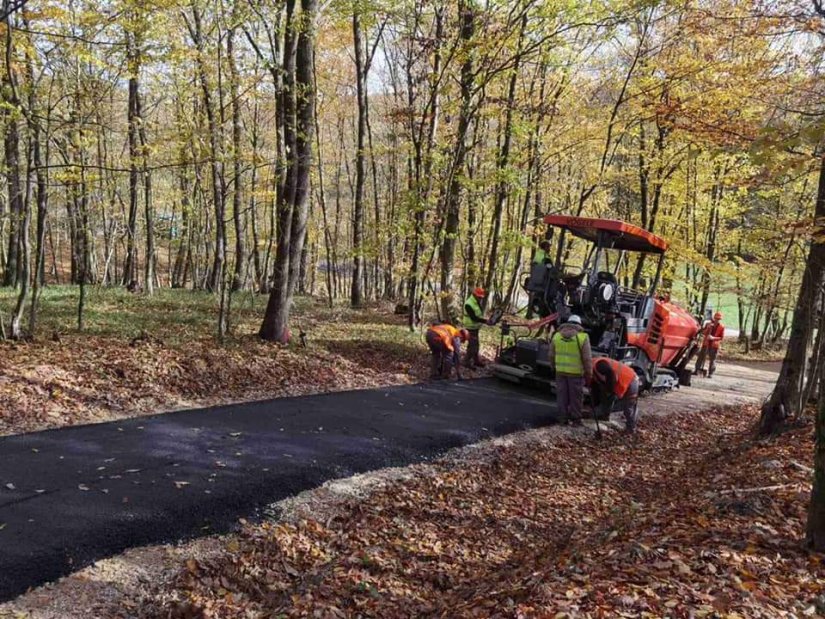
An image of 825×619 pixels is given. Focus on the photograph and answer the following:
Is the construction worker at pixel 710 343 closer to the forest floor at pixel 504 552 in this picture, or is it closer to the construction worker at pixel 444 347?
the construction worker at pixel 444 347

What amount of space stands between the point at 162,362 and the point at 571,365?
6858mm

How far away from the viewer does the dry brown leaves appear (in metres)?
3.61

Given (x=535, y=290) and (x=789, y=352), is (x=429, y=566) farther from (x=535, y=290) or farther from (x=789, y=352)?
(x=535, y=290)

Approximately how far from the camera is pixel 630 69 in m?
16.4

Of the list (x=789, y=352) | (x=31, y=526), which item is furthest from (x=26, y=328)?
(x=789, y=352)

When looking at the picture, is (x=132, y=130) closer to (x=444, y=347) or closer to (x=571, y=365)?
(x=444, y=347)

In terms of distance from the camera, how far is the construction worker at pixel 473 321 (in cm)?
1183

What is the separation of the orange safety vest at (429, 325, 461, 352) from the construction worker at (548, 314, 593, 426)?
8.01 feet

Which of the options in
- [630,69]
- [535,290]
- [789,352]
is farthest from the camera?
[630,69]

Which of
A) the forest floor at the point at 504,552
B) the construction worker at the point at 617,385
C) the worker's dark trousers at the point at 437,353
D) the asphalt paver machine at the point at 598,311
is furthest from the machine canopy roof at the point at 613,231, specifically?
the forest floor at the point at 504,552

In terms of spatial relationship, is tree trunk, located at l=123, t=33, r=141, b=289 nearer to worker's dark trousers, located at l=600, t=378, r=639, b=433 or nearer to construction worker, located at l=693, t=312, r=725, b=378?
worker's dark trousers, located at l=600, t=378, r=639, b=433

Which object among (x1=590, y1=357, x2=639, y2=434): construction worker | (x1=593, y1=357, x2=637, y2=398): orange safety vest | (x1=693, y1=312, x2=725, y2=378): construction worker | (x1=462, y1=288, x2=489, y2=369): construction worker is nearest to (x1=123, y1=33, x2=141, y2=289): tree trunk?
(x1=462, y1=288, x2=489, y2=369): construction worker

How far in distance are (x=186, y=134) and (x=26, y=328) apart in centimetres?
484

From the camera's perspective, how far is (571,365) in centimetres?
911
